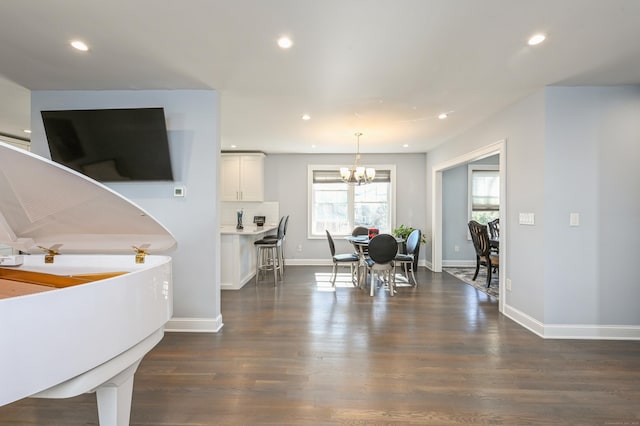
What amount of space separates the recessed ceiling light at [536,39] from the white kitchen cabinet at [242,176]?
5.09 meters

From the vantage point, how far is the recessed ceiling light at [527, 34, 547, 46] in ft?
7.09

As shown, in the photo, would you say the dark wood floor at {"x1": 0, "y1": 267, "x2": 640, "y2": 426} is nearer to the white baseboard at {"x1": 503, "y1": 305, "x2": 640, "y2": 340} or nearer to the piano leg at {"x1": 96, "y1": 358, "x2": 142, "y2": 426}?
the white baseboard at {"x1": 503, "y1": 305, "x2": 640, "y2": 340}

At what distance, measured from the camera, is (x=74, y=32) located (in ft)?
7.00

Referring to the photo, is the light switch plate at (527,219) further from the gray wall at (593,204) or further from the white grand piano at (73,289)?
the white grand piano at (73,289)

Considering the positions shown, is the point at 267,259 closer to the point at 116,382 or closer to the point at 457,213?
the point at 457,213

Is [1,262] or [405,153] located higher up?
[405,153]

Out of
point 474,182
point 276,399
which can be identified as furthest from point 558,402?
point 474,182

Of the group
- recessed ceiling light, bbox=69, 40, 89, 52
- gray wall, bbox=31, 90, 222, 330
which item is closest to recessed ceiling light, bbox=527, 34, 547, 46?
gray wall, bbox=31, 90, 222, 330

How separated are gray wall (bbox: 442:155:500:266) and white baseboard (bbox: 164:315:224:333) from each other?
16.7 feet

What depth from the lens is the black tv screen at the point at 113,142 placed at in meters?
3.00

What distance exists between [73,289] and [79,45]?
2.15 meters

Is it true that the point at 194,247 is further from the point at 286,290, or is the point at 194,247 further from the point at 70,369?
the point at 70,369

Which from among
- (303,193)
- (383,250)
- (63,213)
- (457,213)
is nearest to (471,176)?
(457,213)

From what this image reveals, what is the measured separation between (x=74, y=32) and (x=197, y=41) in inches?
31.8
